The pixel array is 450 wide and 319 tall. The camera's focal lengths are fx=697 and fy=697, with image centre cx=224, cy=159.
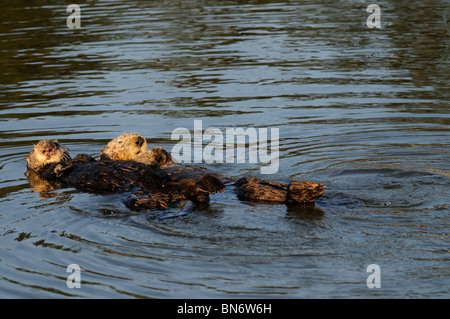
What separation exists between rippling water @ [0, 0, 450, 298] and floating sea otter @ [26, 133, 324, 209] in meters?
0.13

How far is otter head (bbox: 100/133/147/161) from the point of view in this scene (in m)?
6.39

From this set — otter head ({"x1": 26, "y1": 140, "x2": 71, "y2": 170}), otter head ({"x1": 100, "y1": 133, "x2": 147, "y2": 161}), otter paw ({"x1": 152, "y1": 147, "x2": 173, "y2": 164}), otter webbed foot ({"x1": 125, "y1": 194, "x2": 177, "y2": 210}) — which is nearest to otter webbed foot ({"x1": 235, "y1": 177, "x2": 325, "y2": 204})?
otter webbed foot ({"x1": 125, "y1": 194, "x2": 177, "y2": 210})

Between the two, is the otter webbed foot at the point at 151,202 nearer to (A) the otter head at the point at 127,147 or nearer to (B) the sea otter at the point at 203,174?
(B) the sea otter at the point at 203,174

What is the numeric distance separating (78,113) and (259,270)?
17.2ft

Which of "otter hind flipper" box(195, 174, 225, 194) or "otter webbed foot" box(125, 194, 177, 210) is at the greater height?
"otter hind flipper" box(195, 174, 225, 194)

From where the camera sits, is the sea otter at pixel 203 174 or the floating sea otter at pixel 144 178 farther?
the floating sea otter at pixel 144 178

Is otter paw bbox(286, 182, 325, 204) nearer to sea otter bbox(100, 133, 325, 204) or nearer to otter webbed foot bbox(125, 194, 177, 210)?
sea otter bbox(100, 133, 325, 204)

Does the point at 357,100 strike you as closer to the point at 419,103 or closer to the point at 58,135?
the point at 419,103

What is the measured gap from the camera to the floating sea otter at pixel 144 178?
5266mm

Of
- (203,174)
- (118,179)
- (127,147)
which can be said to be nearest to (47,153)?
(127,147)

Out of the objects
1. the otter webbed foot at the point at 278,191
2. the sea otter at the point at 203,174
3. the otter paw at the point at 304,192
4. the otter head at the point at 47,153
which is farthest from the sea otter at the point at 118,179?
the otter paw at the point at 304,192

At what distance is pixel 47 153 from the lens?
650cm

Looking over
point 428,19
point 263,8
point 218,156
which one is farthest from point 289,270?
point 263,8

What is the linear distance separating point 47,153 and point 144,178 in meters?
1.27
